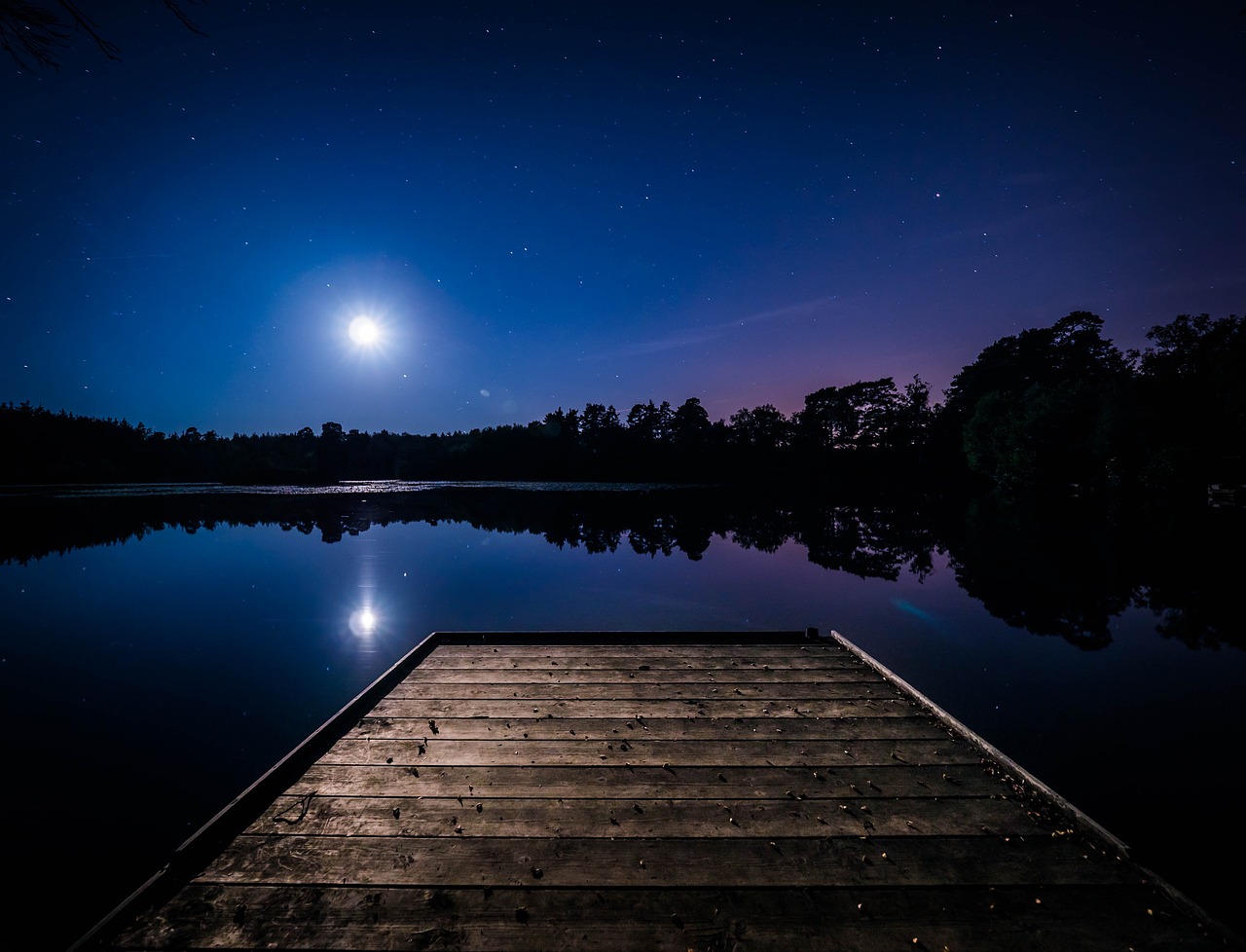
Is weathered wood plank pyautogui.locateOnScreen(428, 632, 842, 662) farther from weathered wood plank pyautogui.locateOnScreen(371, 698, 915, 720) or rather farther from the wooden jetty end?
the wooden jetty end

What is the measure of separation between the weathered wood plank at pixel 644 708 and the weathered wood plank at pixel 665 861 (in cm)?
166

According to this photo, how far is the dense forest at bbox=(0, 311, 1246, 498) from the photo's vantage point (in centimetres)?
3238

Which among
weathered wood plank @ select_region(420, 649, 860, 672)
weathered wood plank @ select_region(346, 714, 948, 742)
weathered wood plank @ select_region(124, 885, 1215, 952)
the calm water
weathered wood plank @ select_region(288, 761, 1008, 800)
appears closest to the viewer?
weathered wood plank @ select_region(124, 885, 1215, 952)

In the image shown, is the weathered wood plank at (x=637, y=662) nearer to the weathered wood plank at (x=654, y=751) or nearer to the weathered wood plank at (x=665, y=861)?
the weathered wood plank at (x=654, y=751)

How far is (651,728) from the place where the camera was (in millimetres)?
4500

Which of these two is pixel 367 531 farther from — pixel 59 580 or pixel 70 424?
pixel 70 424

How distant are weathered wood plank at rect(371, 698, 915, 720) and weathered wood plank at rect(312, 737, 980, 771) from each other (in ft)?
1.54

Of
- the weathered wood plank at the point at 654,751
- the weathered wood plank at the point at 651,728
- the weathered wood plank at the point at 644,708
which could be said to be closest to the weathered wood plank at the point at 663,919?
the weathered wood plank at the point at 654,751

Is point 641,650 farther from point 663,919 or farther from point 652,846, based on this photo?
point 663,919

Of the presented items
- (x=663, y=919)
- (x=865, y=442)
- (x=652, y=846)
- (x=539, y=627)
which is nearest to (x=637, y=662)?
(x=652, y=846)

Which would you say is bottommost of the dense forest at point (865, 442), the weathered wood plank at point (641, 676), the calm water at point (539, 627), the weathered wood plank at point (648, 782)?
the calm water at point (539, 627)

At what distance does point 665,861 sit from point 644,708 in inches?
79.2

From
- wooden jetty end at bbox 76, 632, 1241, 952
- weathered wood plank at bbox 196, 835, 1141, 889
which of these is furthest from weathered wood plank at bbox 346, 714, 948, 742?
weathered wood plank at bbox 196, 835, 1141, 889

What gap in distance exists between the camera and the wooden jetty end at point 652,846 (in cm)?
249
